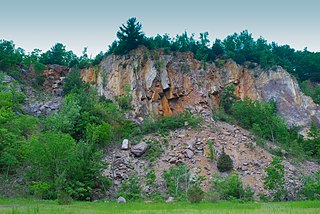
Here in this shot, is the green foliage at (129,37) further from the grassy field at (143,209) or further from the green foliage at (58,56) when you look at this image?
the grassy field at (143,209)

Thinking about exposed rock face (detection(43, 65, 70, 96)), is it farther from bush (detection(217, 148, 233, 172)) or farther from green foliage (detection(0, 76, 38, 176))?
bush (detection(217, 148, 233, 172))

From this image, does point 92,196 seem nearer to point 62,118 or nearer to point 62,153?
point 62,153

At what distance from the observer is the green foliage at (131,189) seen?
32263mm

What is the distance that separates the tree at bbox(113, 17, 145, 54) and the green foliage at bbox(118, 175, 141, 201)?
91.5ft

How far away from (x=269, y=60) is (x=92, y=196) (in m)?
44.6

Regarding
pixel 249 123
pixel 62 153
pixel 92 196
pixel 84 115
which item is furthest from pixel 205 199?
pixel 249 123

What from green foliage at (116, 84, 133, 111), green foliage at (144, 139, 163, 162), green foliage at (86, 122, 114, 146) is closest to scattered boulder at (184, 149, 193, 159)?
green foliage at (144, 139, 163, 162)

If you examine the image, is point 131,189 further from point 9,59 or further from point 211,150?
point 9,59

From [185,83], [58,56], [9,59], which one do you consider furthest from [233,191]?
[58,56]

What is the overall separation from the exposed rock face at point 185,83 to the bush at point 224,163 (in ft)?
42.0

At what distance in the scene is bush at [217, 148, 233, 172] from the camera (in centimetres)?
4050

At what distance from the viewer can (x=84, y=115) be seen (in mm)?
43562

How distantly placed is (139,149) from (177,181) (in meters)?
9.52

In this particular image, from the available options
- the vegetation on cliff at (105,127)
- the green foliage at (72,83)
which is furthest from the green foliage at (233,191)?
the green foliage at (72,83)
